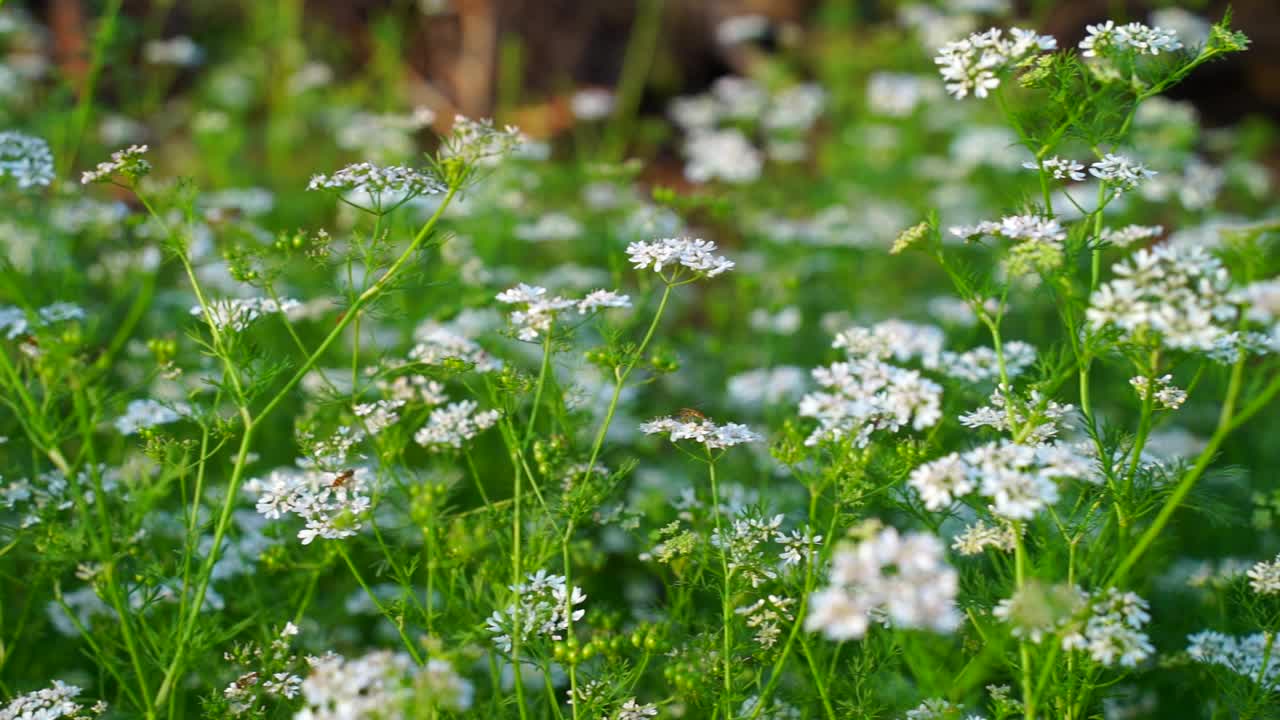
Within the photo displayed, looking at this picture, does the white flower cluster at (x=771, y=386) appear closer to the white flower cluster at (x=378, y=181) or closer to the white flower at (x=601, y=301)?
the white flower at (x=601, y=301)

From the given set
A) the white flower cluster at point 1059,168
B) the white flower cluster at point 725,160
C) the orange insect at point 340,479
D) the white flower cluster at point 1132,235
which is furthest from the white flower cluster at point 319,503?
the white flower cluster at point 725,160

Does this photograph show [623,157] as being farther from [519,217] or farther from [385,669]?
[385,669]

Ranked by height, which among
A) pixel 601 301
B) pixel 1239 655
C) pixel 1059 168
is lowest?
pixel 1239 655

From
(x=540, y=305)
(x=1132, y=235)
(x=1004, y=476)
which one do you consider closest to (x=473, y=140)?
(x=540, y=305)

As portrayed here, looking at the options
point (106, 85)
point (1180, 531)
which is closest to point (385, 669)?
point (1180, 531)

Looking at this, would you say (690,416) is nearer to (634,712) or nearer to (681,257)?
(681,257)

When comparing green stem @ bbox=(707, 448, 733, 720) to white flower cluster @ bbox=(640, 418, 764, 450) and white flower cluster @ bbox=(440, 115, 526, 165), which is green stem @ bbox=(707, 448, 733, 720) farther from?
white flower cluster @ bbox=(440, 115, 526, 165)
